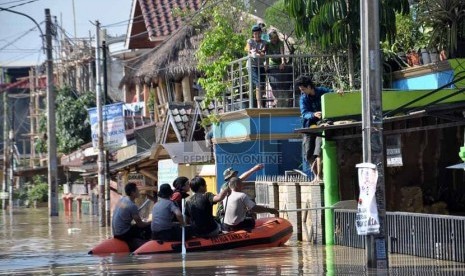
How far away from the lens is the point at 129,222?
23.0m

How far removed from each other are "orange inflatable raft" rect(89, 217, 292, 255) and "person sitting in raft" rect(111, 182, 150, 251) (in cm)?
27

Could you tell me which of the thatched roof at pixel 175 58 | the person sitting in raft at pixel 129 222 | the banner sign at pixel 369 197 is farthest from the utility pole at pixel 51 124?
the banner sign at pixel 369 197

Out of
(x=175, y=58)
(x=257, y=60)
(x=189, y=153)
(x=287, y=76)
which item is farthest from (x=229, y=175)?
(x=175, y=58)

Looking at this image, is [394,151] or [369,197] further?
[394,151]

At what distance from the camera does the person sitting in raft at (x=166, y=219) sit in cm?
2202

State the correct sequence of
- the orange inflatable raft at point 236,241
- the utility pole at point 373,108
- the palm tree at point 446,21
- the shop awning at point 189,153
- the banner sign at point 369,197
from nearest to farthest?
the banner sign at point 369,197 → the utility pole at point 373,108 → the orange inflatable raft at point 236,241 → the palm tree at point 446,21 → the shop awning at point 189,153

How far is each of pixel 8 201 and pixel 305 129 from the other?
168 ft

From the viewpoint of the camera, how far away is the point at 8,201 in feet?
234

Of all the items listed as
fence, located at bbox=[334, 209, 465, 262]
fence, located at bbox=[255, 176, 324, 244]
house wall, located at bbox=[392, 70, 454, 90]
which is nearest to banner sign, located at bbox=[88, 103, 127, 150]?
fence, located at bbox=[255, 176, 324, 244]

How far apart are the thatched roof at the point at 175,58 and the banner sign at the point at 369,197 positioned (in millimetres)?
23485

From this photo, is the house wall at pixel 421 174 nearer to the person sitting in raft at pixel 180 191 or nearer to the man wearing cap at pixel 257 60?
the person sitting in raft at pixel 180 191

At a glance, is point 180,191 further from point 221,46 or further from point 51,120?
point 51,120

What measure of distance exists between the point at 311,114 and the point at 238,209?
280cm

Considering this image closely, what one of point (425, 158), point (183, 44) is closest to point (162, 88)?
point (183, 44)
